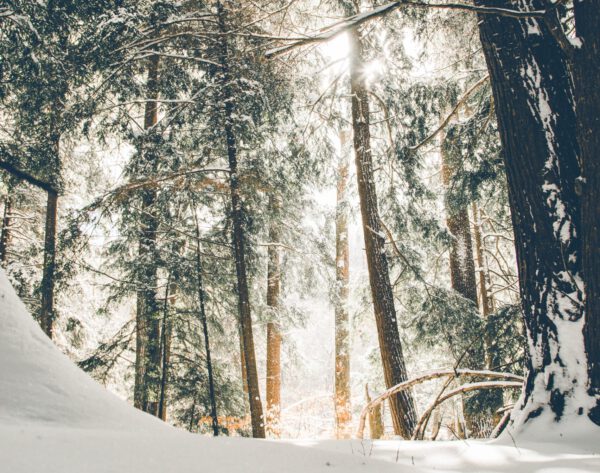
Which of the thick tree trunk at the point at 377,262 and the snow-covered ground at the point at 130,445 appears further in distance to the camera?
the thick tree trunk at the point at 377,262

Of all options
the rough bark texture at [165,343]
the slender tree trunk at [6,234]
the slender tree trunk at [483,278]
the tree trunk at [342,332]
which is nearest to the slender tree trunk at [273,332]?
the tree trunk at [342,332]

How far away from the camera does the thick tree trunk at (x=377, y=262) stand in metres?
5.43

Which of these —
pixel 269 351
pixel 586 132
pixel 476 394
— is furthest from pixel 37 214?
pixel 586 132

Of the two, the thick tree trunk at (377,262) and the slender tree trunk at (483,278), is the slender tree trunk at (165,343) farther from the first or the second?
the slender tree trunk at (483,278)

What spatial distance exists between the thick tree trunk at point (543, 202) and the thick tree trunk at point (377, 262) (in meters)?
3.23

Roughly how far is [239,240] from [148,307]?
2.36m

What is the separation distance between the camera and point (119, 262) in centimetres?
809

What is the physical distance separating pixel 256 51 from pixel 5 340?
4.20 m

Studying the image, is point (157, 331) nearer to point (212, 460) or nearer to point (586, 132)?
point (212, 460)

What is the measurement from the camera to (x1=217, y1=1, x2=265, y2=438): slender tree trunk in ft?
19.2

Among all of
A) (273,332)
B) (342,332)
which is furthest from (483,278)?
(273,332)

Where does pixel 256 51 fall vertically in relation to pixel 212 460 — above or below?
above

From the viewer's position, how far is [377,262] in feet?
19.9

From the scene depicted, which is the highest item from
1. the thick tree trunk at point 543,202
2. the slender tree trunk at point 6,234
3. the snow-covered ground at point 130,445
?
the slender tree trunk at point 6,234
